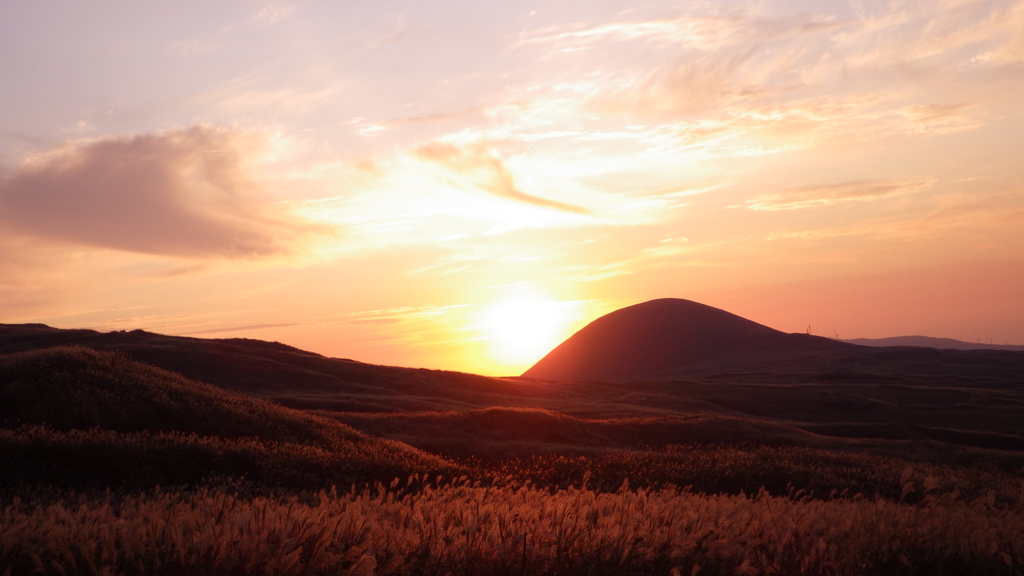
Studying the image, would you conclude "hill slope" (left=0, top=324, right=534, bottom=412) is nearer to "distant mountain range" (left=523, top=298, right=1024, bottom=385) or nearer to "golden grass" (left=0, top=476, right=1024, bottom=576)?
"golden grass" (left=0, top=476, right=1024, bottom=576)

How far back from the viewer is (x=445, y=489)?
11.0 metres

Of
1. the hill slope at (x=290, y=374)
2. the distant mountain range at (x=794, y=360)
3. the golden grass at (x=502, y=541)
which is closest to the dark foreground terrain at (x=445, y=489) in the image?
Answer: the golden grass at (x=502, y=541)

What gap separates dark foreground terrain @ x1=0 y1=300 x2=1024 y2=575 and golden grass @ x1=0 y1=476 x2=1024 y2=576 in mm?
27

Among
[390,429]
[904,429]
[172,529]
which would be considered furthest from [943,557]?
[904,429]

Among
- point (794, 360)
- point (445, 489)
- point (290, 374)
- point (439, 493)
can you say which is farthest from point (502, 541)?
point (794, 360)

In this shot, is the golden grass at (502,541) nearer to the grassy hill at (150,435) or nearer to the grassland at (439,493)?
the grassland at (439,493)

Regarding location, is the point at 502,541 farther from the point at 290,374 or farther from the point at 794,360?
the point at 794,360

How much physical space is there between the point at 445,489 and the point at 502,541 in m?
5.28

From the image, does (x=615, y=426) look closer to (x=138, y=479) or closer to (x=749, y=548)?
(x=138, y=479)

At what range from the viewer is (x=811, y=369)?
448ft

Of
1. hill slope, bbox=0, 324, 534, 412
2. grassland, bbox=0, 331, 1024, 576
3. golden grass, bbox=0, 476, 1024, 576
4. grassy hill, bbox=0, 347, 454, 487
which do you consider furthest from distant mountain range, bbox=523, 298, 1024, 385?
golden grass, bbox=0, 476, 1024, 576

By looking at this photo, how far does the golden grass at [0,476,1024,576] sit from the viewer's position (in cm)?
489

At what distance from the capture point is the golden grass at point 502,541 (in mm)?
4895

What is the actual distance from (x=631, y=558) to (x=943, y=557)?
3409 mm
